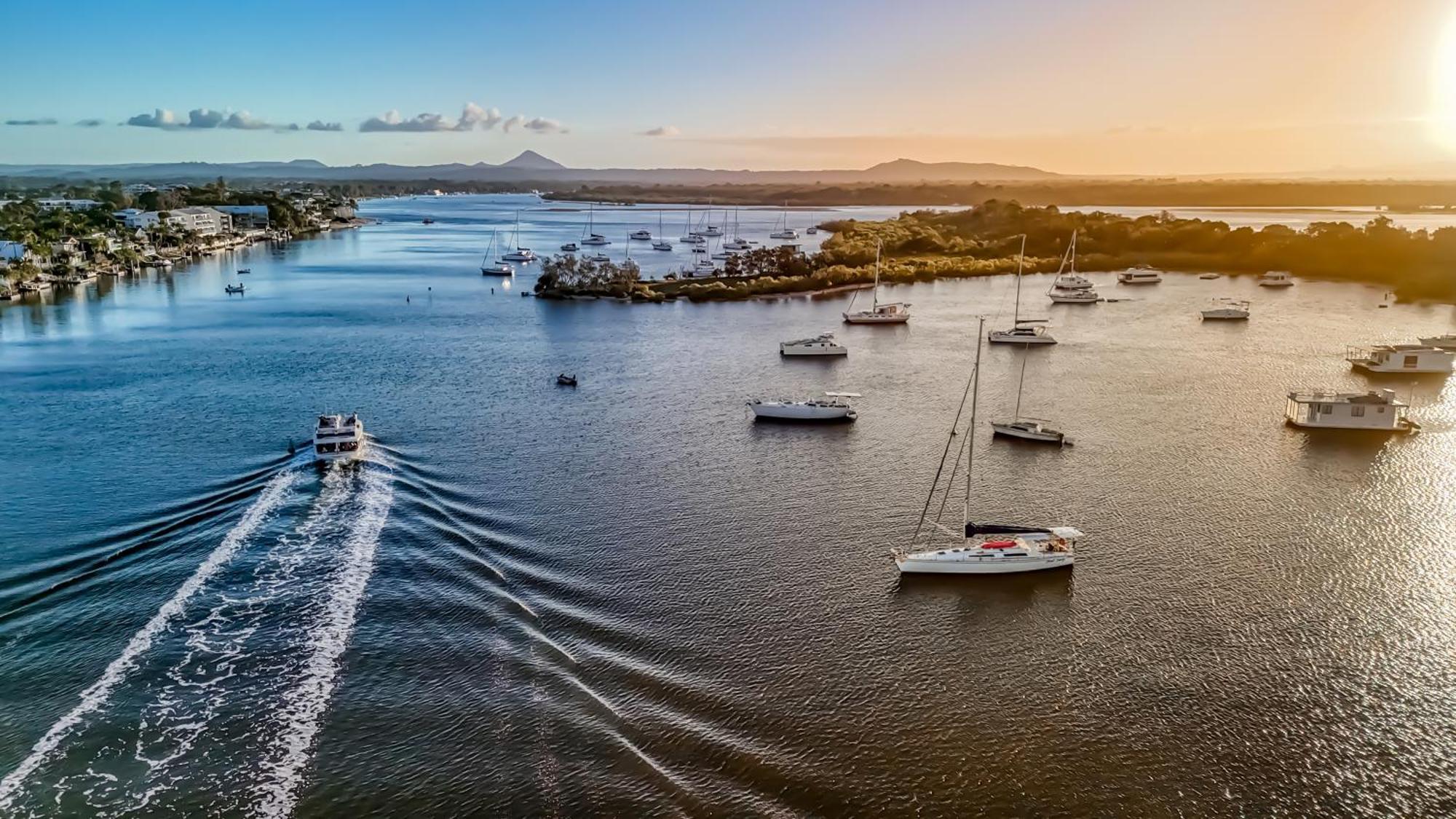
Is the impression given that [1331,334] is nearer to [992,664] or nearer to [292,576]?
[992,664]

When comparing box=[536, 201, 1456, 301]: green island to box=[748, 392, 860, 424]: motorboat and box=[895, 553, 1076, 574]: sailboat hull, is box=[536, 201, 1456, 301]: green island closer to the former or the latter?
box=[748, 392, 860, 424]: motorboat

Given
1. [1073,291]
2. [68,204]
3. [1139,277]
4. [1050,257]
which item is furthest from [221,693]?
[68,204]

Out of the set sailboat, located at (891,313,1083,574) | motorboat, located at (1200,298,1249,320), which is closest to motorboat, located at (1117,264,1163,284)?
motorboat, located at (1200,298,1249,320)

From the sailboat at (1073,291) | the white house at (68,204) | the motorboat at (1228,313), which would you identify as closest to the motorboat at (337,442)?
the motorboat at (1228,313)

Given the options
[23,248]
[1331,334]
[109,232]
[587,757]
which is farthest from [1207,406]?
[109,232]

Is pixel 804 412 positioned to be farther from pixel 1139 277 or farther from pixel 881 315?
pixel 1139 277

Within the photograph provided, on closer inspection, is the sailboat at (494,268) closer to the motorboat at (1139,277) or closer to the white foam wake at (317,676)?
the motorboat at (1139,277)
